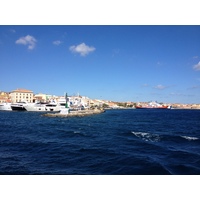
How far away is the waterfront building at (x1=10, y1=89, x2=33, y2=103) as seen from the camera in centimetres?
8512

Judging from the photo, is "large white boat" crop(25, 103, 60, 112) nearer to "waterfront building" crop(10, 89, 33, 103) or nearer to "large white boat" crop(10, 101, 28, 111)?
"large white boat" crop(10, 101, 28, 111)

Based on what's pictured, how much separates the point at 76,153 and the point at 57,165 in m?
2.76

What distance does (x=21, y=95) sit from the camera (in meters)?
86.4

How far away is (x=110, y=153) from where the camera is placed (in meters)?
13.1

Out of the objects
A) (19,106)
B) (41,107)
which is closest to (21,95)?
(41,107)

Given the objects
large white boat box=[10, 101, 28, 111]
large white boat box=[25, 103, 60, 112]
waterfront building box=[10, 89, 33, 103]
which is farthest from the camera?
waterfront building box=[10, 89, 33, 103]

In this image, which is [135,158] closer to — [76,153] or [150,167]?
[150,167]

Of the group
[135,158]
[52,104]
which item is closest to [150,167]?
[135,158]

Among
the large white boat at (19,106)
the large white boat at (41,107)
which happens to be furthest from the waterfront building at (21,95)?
the large white boat at (41,107)

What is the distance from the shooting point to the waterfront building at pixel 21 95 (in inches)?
3351

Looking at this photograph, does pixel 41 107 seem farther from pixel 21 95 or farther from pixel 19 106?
→ pixel 21 95

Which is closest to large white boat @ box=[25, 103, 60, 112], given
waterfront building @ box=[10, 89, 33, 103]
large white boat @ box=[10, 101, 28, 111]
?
large white boat @ box=[10, 101, 28, 111]

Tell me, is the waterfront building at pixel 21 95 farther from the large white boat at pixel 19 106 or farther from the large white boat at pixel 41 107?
the large white boat at pixel 41 107
